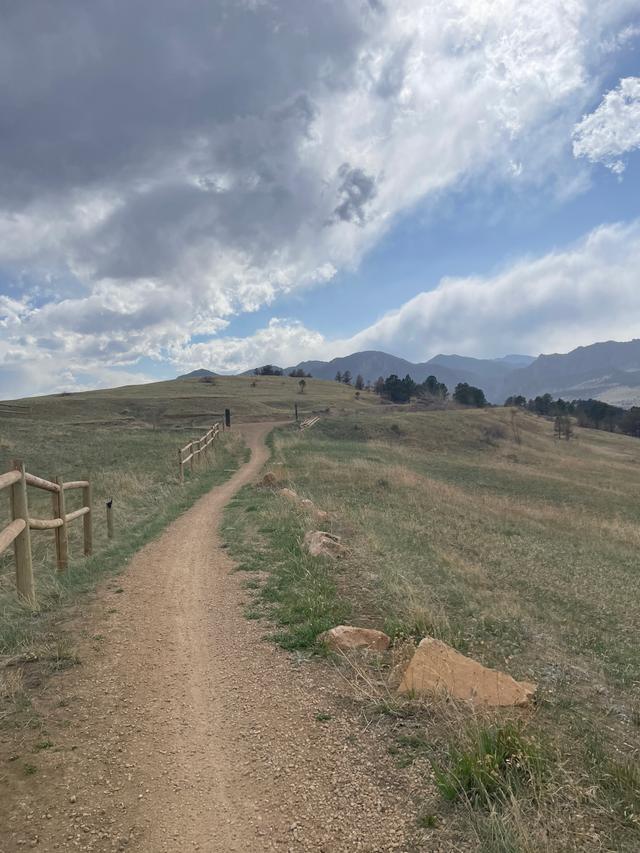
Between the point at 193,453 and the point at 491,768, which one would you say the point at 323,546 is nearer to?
the point at 491,768

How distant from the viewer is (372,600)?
744 centimetres

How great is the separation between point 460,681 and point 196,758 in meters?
2.32

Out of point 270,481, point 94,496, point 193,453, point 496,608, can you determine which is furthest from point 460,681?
point 193,453

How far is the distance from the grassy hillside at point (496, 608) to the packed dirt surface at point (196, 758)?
390 mm

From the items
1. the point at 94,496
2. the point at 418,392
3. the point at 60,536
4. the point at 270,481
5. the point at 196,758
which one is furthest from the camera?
the point at 418,392

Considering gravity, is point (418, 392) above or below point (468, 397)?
above

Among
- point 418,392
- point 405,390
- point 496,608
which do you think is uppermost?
point 405,390

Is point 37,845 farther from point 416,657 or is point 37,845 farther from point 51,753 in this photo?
point 416,657

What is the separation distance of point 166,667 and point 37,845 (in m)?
2.29

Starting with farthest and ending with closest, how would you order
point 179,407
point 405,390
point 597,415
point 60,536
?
point 597,415, point 405,390, point 179,407, point 60,536

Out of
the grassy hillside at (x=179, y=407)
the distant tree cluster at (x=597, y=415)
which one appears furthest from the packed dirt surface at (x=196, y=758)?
the distant tree cluster at (x=597, y=415)

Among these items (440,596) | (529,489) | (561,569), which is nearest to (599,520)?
(529,489)

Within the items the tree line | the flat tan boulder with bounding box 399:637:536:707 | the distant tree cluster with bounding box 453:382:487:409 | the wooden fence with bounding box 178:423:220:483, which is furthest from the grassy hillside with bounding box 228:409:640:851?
the distant tree cluster with bounding box 453:382:487:409

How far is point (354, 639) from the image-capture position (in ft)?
19.1
